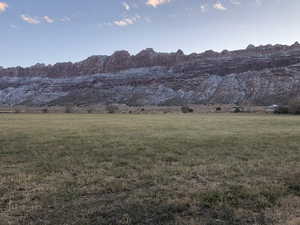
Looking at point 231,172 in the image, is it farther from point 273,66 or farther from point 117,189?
point 273,66

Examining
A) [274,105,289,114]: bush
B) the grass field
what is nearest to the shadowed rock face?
[274,105,289,114]: bush

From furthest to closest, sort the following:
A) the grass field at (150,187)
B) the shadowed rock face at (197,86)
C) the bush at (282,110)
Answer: the shadowed rock face at (197,86)
the bush at (282,110)
the grass field at (150,187)

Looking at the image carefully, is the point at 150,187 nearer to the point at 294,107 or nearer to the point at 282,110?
the point at 294,107

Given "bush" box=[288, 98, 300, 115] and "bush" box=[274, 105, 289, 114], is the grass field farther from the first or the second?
"bush" box=[274, 105, 289, 114]

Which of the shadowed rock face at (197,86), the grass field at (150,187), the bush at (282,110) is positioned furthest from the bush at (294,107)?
the shadowed rock face at (197,86)

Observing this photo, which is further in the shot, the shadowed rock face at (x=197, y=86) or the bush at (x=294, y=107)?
the shadowed rock face at (x=197, y=86)

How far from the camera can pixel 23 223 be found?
498 centimetres

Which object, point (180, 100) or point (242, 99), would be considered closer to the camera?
point (242, 99)

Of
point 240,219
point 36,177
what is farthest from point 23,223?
point 240,219

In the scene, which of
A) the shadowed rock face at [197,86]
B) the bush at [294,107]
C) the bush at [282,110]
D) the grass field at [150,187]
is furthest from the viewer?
the shadowed rock face at [197,86]

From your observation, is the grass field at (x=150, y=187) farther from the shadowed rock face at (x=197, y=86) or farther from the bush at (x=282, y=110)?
the shadowed rock face at (x=197, y=86)

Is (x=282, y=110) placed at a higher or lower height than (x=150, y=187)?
lower

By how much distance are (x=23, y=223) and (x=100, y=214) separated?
1422mm

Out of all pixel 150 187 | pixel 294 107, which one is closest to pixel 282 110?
pixel 294 107
